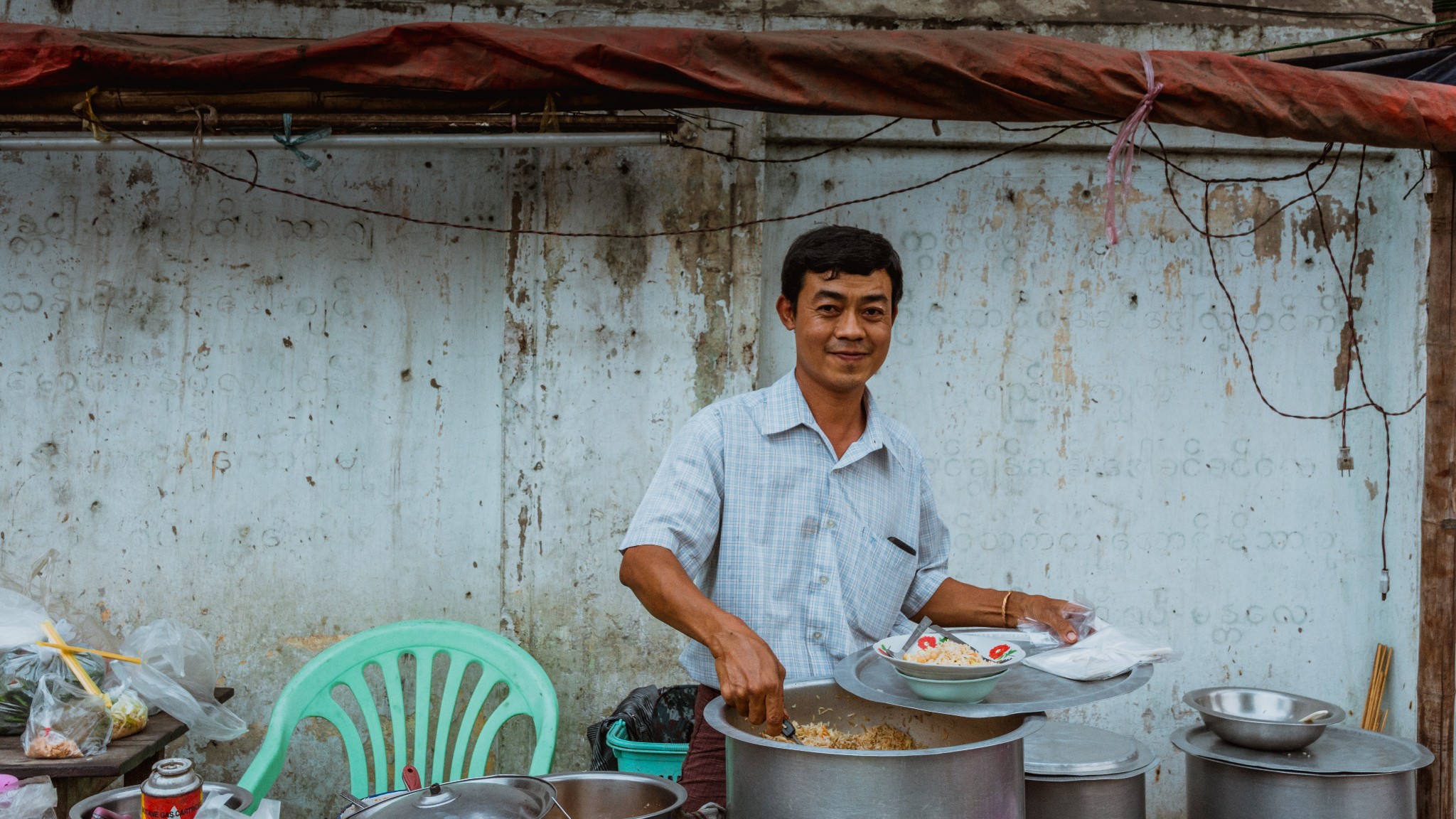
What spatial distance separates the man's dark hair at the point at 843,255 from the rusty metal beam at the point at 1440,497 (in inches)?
94.6

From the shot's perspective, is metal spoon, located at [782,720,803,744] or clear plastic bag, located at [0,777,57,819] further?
clear plastic bag, located at [0,777,57,819]

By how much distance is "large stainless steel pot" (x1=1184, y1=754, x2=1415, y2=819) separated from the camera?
3.02m

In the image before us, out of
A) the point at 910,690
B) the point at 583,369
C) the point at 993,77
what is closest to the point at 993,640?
the point at 910,690

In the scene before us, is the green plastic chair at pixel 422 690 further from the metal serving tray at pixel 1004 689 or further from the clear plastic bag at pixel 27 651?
the metal serving tray at pixel 1004 689

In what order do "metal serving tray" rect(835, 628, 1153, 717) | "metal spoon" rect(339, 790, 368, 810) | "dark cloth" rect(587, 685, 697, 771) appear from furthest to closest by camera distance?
1. "dark cloth" rect(587, 685, 697, 771)
2. "metal serving tray" rect(835, 628, 1153, 717)
3. "metal spoon" rect(339, 790, 368, 810)

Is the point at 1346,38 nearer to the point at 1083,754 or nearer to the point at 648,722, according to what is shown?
the point at 1083,754

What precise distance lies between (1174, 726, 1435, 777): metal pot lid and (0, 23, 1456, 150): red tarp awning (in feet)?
6.17

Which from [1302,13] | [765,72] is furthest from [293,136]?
[1302,13]

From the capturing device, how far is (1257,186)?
4.34 meters

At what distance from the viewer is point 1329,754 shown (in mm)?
3158

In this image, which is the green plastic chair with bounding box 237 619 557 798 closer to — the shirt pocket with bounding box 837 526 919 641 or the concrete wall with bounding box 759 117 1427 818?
the shirt pocket with bounding box 837 526 919 641

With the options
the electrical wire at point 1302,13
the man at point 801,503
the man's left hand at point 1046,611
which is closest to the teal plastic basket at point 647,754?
the man at point 801,503

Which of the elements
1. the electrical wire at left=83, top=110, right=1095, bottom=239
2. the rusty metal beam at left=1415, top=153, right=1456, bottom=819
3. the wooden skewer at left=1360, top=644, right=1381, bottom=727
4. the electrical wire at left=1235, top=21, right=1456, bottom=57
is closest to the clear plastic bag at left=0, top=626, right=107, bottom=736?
the electrical wire at left=83, top=110, right=1095, bottom=239

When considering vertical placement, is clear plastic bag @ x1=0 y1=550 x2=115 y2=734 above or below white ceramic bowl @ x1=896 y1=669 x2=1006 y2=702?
below
